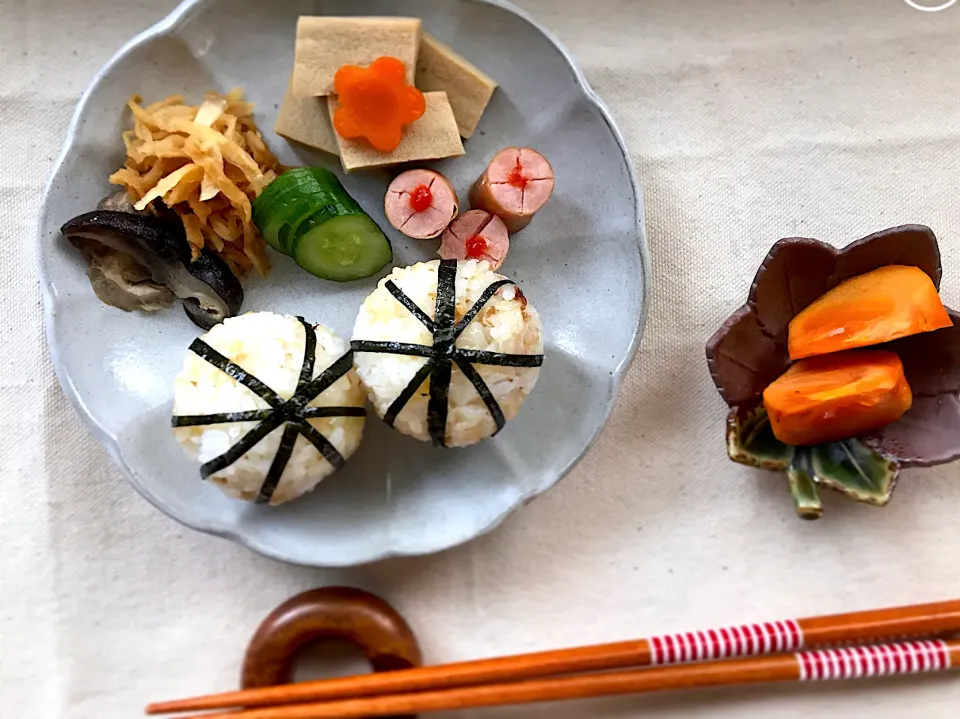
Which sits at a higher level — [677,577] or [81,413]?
[81,413]

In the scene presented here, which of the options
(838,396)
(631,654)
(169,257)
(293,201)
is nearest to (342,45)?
(293,201)

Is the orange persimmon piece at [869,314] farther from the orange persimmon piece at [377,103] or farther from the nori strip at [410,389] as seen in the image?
the orange persimmon piece at [377,103]

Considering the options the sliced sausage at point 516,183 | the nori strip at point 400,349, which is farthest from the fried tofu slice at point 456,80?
the nori strip at point 400,349

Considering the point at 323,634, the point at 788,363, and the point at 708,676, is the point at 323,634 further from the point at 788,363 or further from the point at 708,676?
the point at 788,363

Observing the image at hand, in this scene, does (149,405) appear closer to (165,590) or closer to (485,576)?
(165,590)

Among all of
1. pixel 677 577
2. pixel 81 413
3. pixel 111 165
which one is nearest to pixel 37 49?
pixel 111 165

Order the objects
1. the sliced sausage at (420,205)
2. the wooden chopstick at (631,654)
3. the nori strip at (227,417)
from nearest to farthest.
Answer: the nori strip at (227,417), the wooden chopstick at (631,654), the sliced sausage at (420,205)

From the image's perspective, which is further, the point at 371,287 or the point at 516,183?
the point at 371,287
